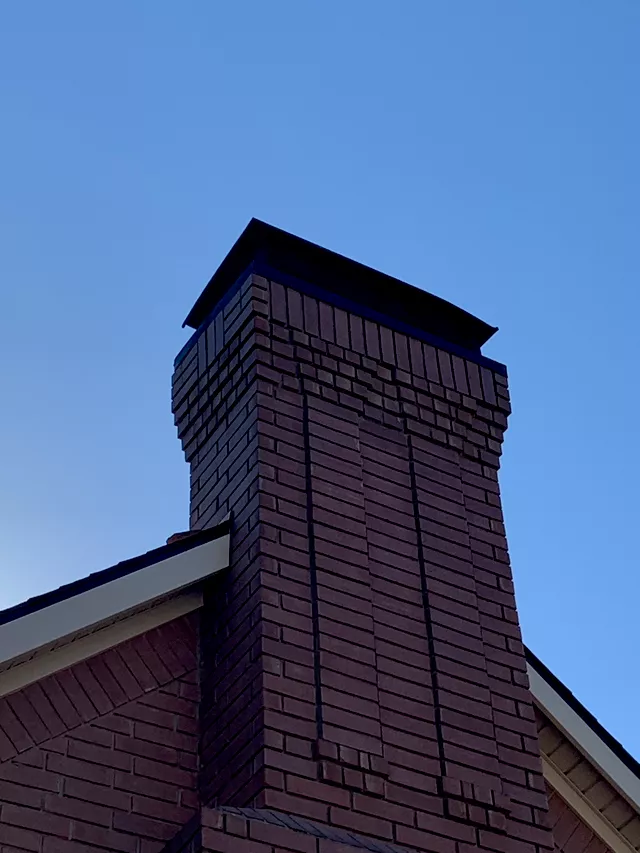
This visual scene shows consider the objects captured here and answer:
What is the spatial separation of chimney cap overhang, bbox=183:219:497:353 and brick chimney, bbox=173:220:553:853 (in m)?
0.01

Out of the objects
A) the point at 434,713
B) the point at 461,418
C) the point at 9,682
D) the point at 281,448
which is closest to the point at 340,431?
the point at 281,448

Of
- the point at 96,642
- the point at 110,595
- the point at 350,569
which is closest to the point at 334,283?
the point at 350,569

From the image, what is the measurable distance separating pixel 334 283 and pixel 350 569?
1.73 metres

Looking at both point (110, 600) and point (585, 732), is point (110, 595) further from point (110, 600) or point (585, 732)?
point (585, 732)

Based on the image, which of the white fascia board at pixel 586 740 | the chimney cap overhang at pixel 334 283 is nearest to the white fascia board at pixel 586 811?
the white fascia board at pixel 586 740

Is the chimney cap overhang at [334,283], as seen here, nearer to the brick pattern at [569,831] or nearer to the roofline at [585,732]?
the roofline at [585,732]

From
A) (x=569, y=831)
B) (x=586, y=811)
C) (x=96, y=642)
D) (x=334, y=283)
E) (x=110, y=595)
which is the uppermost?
(x=334, y=283)

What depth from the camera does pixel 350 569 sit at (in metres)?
6.56

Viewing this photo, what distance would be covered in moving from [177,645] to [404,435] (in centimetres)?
156

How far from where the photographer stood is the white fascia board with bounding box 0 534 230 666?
5980 mm

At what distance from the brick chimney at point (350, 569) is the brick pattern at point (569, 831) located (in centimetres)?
83

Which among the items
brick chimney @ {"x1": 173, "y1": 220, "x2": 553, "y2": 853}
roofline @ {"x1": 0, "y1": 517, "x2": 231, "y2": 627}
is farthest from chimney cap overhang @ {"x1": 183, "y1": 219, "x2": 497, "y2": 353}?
roofline @ {"x1": 0, "y1": 517, "x2": 231, "y2": 627}

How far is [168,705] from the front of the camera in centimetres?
642

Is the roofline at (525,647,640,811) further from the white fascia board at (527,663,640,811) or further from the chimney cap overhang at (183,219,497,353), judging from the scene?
the chimney cap overhang at (183,219,497,353)
